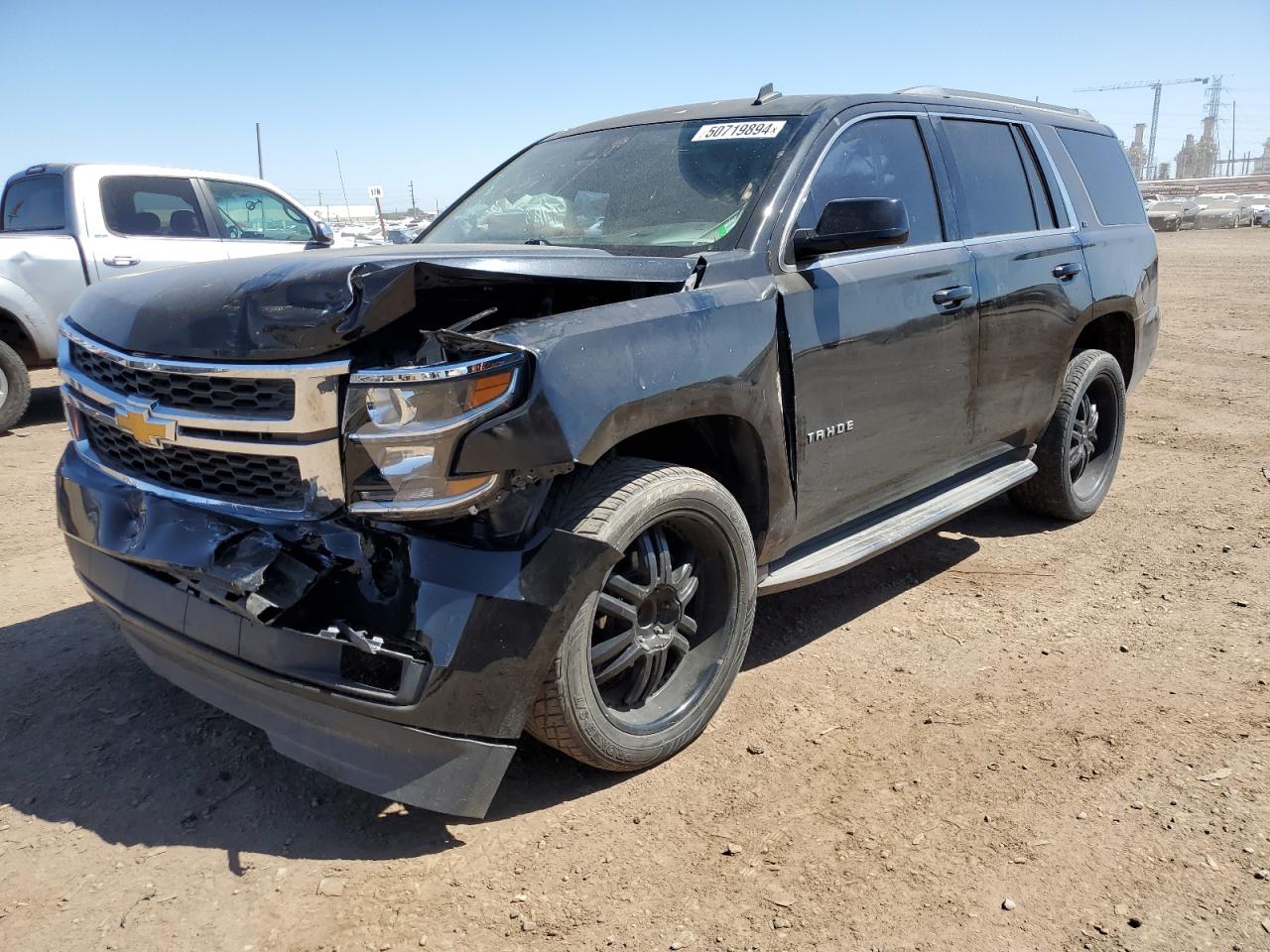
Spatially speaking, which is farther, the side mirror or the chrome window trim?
the chrome window trim

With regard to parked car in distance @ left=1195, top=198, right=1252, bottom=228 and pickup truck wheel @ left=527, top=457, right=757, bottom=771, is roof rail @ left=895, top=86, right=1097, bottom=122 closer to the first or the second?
pickup truck wheel @ left=527, top=457, right=757, bottom=771

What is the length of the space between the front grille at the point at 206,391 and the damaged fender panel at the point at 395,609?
28 cm

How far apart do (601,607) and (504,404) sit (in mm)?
693

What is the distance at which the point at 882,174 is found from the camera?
3760 mm

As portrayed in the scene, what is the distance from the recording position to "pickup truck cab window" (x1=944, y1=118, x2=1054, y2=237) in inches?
165

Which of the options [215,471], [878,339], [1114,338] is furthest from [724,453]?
[1114,338]

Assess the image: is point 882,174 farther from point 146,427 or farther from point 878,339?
point 146,427

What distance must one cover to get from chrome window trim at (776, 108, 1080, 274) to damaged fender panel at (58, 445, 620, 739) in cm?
139

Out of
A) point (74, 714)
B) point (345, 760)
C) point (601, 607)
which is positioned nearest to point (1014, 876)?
point (601, 607)

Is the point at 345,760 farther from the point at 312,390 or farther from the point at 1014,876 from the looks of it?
the point at 1014,876

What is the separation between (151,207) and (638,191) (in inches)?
242

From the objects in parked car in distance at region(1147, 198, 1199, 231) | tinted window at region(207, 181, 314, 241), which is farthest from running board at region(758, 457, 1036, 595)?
parked car in distance at region(1147, 198, 1199, 231)

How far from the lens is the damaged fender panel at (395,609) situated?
230 cm

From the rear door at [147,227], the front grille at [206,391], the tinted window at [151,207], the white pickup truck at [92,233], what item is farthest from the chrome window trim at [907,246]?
the tinted window at [151,207]
